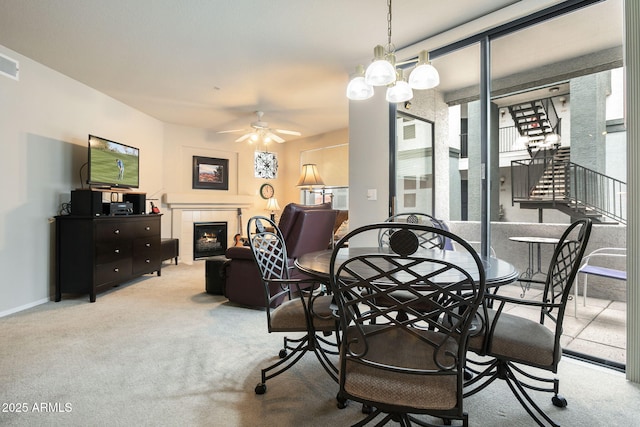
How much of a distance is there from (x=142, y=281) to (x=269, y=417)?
3.63 meters

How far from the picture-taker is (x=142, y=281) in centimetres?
441

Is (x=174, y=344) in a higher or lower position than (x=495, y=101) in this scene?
lower

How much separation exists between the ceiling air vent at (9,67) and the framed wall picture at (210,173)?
10.7 ft

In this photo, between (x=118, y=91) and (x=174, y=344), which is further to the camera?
(x=118, y=91)

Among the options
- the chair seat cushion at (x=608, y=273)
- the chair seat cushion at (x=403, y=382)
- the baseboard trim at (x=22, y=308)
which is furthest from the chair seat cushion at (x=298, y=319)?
the baseboard trim at (x=22, y=308)

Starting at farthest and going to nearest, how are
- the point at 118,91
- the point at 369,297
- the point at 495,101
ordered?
the point at 495,101, the point at 118,91, the point at 369,297

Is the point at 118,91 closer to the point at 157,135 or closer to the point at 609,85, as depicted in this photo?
the point at 157,135

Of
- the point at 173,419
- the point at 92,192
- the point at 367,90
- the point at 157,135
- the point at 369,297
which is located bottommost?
the point at 173,419

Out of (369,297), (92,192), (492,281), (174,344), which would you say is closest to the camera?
(369,297)

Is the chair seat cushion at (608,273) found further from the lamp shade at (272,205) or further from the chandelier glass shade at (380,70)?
the lamp shade at (272,205)

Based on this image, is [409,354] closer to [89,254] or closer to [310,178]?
[89,254]

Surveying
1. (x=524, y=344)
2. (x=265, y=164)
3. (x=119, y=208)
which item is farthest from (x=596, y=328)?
(x=265, y=164)

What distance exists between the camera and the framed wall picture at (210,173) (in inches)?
253

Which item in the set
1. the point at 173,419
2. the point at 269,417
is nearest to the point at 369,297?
the point at 269,417
